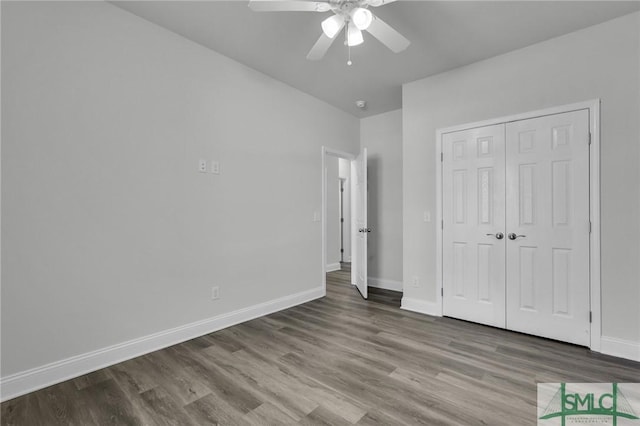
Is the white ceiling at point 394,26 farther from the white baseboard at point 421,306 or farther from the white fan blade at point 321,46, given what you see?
the white baseboard at point 421,306

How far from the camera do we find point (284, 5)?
1.89 metres

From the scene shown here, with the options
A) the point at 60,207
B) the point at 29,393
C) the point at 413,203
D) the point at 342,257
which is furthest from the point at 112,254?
the point at 342,257

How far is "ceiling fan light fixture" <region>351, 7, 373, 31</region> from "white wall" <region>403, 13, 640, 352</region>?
5.85 ft

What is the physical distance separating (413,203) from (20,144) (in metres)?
3.56

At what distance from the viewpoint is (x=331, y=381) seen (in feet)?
6.75

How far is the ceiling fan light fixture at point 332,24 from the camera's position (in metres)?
2.03

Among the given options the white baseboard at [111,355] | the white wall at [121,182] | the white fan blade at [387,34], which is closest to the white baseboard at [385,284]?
the white wall at [121,182]

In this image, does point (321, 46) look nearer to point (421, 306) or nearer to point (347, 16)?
point (347, 16)

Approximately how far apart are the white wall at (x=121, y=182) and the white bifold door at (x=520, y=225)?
7.03 feet

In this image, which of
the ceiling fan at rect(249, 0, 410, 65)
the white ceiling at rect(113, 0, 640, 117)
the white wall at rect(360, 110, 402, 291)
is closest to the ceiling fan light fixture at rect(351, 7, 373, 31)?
the ceiling fan at rect(249, 0, 410, 65)

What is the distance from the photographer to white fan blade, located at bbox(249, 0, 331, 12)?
1.83 metres

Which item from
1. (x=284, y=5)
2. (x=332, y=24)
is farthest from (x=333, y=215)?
(x=284, y=5)

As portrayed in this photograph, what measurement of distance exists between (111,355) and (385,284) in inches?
142

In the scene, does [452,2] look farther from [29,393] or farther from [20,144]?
[29,393]
